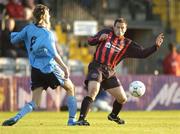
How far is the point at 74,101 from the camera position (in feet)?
43.7

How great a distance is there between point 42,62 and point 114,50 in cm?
222

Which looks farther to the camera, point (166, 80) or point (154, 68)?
point (154, 68)

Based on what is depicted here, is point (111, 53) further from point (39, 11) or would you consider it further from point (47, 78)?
point (39, 11)

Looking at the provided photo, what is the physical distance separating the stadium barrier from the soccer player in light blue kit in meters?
10.1

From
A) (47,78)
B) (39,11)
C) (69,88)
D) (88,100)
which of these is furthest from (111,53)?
(39,11)

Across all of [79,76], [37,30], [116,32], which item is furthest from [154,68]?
[37,30]

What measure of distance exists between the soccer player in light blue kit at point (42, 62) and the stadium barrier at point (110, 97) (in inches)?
398

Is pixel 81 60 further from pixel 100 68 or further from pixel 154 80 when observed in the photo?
pixel 100 68

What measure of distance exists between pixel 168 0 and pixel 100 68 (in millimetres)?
16102

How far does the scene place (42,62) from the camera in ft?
42.8

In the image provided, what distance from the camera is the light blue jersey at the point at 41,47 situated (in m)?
12.9

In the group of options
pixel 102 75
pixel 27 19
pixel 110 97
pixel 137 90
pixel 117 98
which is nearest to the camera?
pixel 102 75

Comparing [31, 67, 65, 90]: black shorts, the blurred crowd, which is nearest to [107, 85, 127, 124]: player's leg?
[31, 67, 65, 90]: black shorts

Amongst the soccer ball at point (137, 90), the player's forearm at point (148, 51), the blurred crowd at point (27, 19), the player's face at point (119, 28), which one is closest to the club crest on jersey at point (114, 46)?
the player's face at point (119, 28)
